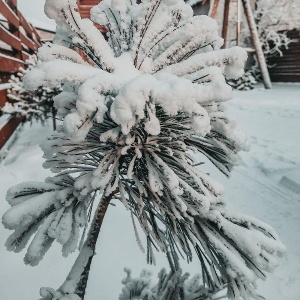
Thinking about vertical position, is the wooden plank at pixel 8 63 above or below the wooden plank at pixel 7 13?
below

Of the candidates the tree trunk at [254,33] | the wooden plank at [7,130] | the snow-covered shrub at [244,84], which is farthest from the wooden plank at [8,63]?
the snow-covered shrub at [244,84]

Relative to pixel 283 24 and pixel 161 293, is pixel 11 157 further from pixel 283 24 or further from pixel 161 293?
pixel 283 24

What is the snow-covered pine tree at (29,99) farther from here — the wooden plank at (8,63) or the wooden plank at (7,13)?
the wooden plank at (7,13)

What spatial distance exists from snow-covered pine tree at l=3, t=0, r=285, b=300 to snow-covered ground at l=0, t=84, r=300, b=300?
4.60 ft

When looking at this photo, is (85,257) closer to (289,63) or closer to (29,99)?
(29,99)

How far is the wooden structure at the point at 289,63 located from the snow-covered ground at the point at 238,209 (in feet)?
22.1

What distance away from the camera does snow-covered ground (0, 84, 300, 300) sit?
86.6 inches

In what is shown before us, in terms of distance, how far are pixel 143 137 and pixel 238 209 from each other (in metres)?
2.76

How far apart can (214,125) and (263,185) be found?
3211mm

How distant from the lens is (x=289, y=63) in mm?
12430

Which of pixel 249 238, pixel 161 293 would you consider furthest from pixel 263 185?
pixel 249 238

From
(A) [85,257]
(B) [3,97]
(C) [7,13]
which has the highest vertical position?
(C) [7,13]

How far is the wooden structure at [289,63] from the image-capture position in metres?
12.2

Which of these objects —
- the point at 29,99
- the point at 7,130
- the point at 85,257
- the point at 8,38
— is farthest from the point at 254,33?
the point at 85,257
